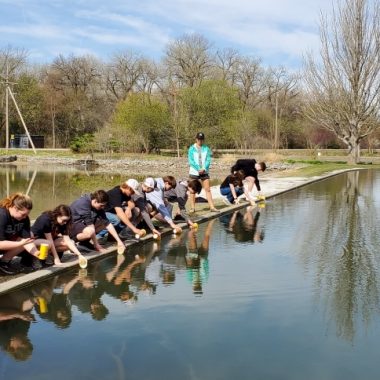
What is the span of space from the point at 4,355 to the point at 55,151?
2106 inches

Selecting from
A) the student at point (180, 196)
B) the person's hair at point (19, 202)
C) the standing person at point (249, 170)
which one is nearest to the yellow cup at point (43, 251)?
the person's hair at point (19, 202)

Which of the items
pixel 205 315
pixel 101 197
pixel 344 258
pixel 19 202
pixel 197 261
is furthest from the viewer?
pixel 344 258

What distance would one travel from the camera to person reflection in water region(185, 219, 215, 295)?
6.68m

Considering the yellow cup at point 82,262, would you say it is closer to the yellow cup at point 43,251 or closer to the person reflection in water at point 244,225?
the yellow cup at point 43,251

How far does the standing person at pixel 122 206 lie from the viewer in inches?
344

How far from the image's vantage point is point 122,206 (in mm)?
8969

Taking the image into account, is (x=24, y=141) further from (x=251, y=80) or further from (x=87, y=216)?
(x=87, y=216)

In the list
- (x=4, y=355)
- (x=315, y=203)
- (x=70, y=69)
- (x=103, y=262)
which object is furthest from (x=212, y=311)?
(x=70, y=69)

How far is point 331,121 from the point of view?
38.7 meters

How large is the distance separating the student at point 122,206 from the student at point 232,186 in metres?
5.50

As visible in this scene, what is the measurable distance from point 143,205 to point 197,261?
1776 millimetres

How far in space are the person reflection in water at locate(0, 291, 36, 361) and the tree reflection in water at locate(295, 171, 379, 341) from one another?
271 centimetres

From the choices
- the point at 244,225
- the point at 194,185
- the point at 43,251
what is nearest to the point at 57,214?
the point at 43,251

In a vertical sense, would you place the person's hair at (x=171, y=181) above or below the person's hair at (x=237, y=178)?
above
